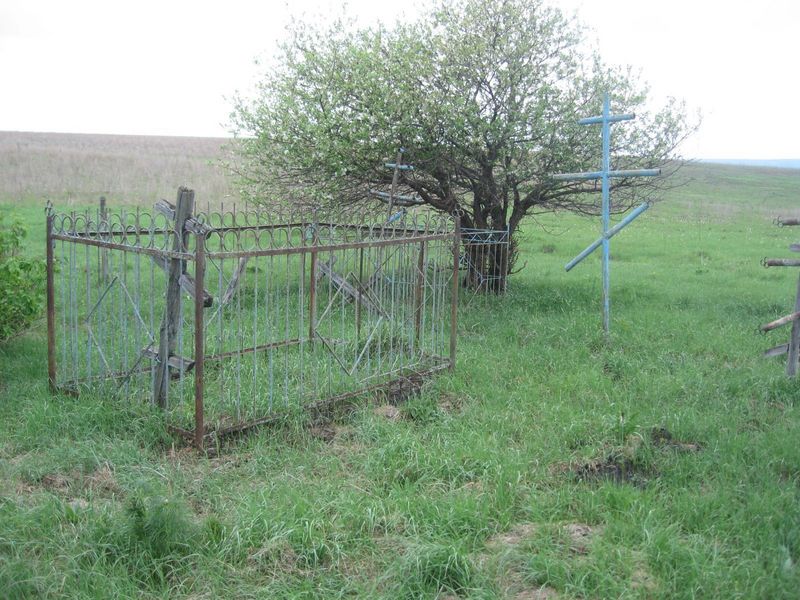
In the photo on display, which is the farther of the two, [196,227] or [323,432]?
[323,432]

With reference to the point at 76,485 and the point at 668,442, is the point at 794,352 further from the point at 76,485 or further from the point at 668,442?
the point at 76,485

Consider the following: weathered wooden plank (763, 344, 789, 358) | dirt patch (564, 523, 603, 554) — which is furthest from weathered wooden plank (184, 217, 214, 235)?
weathered wooden plank (763, 344, 789, 358)

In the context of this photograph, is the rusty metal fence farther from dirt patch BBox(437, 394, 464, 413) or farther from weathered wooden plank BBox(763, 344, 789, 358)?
weathered wooden plank BBox(763, 344, 789, 358)

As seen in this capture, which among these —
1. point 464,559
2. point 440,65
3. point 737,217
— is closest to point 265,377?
point 464,559

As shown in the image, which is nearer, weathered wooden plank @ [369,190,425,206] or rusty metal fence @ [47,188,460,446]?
rusty metal fence @ [47,188,460,446]

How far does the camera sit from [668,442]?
6367mm

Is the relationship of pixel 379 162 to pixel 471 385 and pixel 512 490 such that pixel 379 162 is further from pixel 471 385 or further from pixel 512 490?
pixel 512 490

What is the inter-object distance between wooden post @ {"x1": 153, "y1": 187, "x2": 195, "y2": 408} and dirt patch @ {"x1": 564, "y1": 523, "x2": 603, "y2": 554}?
12.0 ft

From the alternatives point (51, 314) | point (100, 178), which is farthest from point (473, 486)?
point (100, 178)

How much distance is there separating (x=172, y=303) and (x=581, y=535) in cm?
390

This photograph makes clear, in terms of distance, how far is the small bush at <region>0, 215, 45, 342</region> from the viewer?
8.59 metres

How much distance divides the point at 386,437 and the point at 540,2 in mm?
9701

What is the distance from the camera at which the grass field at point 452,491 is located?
431 cm

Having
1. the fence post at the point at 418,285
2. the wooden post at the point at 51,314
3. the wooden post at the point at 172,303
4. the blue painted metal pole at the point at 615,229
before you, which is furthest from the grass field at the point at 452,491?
the blue painted metal pole at the point at 615,229
